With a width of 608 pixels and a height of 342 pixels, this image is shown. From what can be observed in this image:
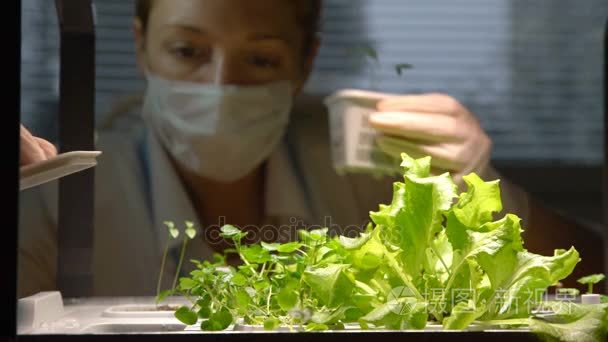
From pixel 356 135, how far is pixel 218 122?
31cm

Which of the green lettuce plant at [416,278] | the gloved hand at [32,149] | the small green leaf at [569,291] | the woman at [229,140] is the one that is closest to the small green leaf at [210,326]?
the green lettuce plant at [416,278]

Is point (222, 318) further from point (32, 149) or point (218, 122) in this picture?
point (218, 122)

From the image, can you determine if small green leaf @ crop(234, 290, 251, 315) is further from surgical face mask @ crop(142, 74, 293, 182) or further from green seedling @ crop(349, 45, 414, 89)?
green seedling @ crop(349, 45, 414, 89)

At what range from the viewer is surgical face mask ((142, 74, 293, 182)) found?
1.64 m

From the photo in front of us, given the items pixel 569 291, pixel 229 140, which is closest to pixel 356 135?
pixel 229 140

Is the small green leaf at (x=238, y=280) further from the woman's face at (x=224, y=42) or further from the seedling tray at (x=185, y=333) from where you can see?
the woman's face at (x=224, y=42)

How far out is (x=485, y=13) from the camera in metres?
1.75

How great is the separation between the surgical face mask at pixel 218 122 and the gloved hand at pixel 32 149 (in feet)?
2.96

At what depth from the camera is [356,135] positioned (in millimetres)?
1643

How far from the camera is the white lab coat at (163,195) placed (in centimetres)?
163

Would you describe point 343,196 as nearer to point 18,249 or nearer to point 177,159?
point 177,159

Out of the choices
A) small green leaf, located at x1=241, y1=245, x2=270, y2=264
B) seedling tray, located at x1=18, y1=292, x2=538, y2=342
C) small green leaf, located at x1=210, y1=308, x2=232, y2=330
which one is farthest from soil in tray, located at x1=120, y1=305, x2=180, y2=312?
small green leaf, located at x1=210, y1=308, x2=232, y2=330

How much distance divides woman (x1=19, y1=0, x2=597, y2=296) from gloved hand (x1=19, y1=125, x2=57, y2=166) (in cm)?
91

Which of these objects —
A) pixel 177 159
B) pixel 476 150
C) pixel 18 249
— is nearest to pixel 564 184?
pixel 476 150
